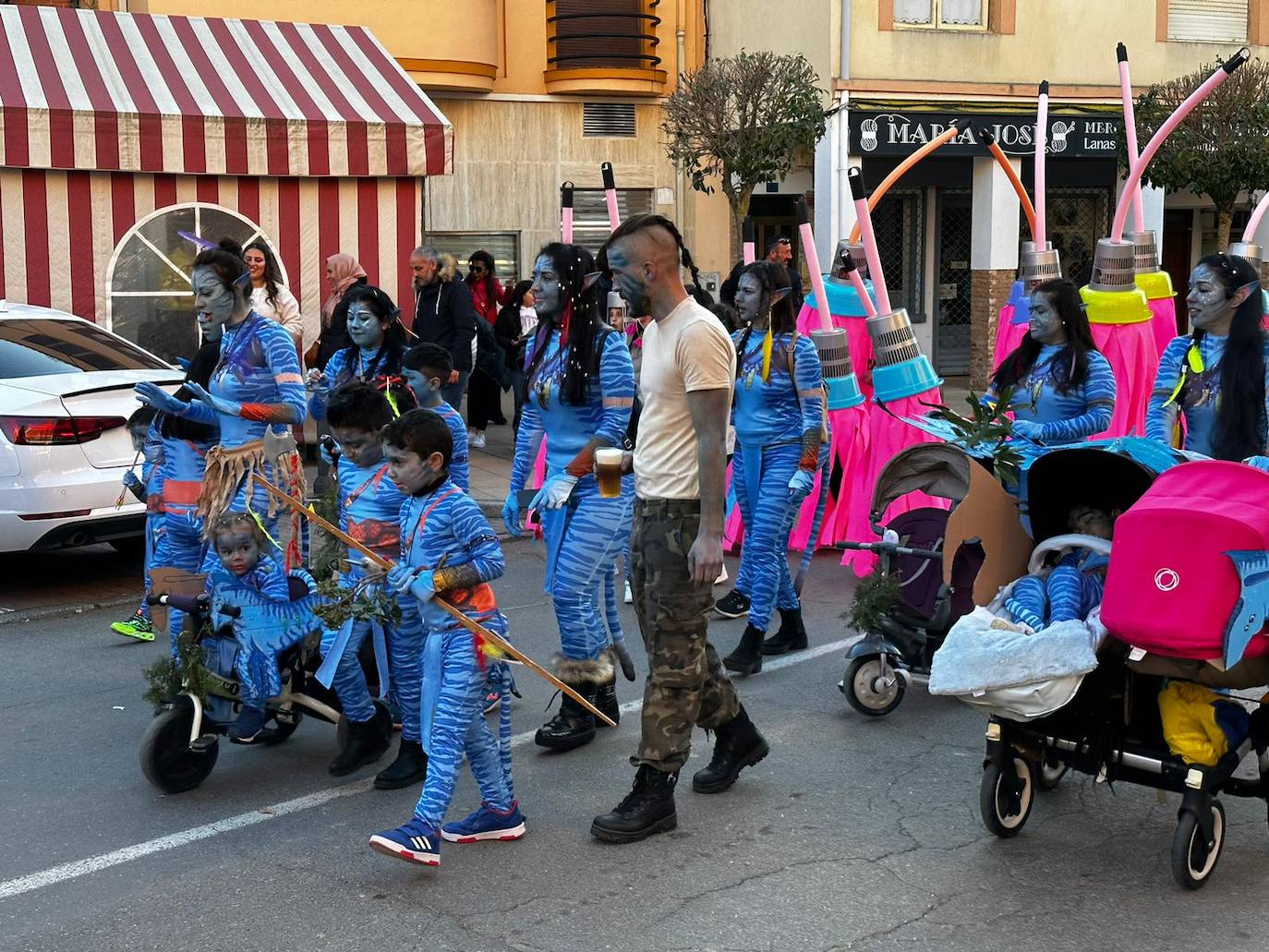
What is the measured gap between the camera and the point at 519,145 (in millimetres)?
20312

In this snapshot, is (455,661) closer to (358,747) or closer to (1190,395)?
(358,747)

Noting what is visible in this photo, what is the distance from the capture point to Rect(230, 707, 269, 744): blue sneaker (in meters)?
5.54

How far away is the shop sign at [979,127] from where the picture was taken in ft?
62.1

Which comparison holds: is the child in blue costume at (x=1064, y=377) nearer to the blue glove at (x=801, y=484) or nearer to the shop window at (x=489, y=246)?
the blue glove at (x=801, y=484)

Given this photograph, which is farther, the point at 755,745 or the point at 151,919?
the point at 755,745

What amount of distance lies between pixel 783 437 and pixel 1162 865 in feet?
9.31

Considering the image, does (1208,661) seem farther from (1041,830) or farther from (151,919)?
(151,919)

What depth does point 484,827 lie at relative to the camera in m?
4.92

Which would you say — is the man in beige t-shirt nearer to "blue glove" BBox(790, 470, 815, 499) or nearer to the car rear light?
"blue glove" BBox(790, 470, 815, 499)

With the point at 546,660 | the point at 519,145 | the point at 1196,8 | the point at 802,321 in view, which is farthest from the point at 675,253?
the point at 1196,8

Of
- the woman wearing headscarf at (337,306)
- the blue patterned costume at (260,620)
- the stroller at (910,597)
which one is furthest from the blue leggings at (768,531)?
the woman wearing headscarf at (337,306)

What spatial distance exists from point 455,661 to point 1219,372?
3478 mm

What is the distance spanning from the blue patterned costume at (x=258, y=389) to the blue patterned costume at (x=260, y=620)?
520mm

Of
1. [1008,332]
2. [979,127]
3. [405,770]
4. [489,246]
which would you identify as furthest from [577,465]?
[489,246]
